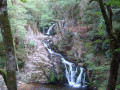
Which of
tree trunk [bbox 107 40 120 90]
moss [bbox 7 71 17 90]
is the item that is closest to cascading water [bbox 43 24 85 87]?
tree trunk [bbox 107 40 120 90]

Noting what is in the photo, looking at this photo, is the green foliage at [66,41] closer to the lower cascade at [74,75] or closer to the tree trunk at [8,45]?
the lower cascade at [74,75]

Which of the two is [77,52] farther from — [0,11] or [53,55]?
[0,11]

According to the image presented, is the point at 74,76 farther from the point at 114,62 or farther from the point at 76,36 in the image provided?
the point at 114,62

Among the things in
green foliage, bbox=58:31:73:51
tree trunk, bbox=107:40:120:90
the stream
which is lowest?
the stream

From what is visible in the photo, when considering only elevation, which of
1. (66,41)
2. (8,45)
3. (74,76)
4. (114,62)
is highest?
(8,45)

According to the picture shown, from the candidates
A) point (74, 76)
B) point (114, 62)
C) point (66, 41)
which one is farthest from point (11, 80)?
point (66, 41)

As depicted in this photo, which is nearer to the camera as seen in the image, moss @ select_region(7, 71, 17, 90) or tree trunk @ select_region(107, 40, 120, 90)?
tree trunk @ select_region(107, 40, 120, 90)

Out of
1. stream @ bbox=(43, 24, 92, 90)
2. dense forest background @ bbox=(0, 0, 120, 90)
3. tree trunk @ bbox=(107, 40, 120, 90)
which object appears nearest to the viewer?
tree trunk @ bbox=(107, 40, 120, 90)

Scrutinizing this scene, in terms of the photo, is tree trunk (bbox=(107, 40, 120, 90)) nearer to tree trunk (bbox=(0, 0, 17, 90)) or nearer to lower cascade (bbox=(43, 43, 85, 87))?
tree trunk (bbox=(0, 0, 17, 90))

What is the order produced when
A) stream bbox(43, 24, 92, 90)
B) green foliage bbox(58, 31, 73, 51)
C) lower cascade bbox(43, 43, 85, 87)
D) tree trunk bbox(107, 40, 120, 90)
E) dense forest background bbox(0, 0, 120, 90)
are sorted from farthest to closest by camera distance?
green foliage bbox(58, 31, 73, 51)
lower cascade bbox(43, 43, 85, 87)
stream bbox(43, 24, 92, 90)
dense forest background bbox(0, 0, 120, 90)
tree trunk bbox(107, 40, 120, 90)

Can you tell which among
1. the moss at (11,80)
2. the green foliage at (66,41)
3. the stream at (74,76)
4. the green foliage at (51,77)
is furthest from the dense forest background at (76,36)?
the moss at (11,80)

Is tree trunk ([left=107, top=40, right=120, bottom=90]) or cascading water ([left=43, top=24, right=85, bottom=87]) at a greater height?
tree trunk ([left=107, top=40, right=120, bottom=90])

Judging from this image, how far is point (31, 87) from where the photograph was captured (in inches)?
332

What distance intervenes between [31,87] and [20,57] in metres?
3.52
